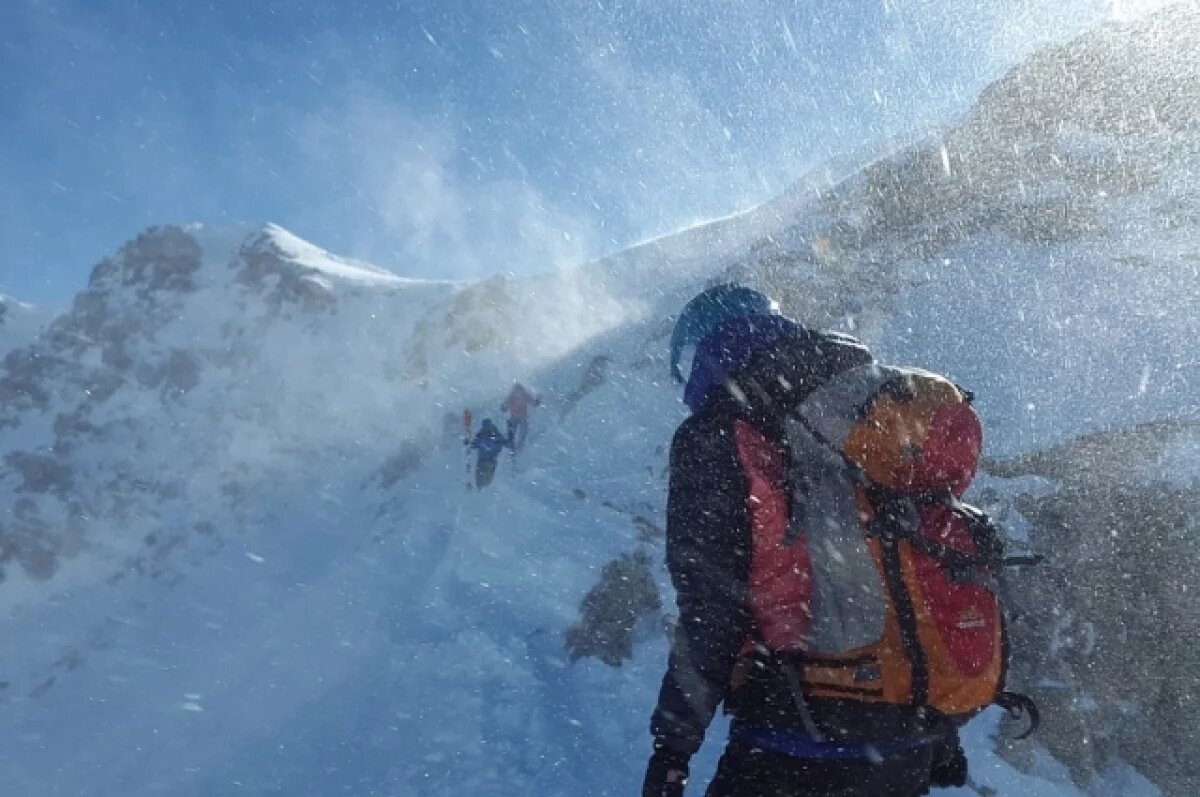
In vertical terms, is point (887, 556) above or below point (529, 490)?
below

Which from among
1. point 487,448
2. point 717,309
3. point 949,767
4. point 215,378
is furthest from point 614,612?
point 215,378

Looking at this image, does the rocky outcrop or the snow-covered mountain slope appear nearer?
the rocky outcrop

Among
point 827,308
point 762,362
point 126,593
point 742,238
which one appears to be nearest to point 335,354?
point 126,593

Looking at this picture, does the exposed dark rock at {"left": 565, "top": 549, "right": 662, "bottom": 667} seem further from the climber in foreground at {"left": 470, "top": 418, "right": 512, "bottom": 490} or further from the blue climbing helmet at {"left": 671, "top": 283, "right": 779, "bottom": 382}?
the blue climbing helmet at {"left": 671, "top": 283, "right": 779, "bottom": 382}

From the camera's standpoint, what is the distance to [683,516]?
6.89 ft

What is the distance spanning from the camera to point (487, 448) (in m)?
20.9

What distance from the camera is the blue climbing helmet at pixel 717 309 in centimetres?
228

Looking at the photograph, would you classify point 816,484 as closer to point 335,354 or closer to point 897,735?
point 897,735

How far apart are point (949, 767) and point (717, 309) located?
1524 mm

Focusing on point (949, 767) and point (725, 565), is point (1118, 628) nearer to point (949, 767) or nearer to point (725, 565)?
point (949, 767)

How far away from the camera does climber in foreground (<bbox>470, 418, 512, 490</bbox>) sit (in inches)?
806

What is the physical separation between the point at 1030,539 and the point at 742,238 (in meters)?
28.3

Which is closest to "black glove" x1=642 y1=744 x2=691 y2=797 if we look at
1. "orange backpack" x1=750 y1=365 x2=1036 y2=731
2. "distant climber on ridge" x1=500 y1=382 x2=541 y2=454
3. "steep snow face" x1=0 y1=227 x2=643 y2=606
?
"orange backpack" x1=750 y1=365 x2=1036 y2=731

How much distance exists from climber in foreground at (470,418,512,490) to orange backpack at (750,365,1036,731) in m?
18.6
